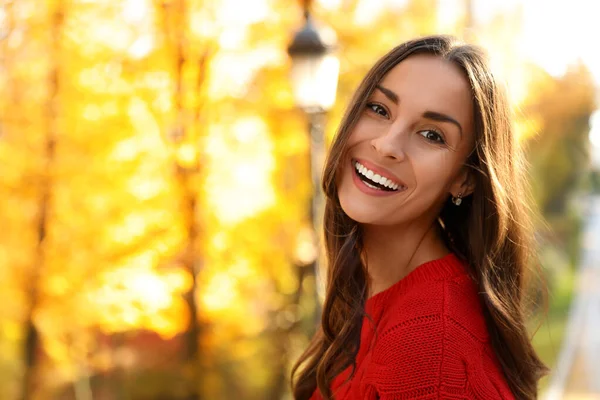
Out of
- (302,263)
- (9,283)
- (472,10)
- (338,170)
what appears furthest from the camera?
(472,10)

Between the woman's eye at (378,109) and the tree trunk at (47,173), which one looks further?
the tree trunk at (47,173)

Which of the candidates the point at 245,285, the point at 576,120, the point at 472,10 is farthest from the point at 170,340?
the point at 576,120

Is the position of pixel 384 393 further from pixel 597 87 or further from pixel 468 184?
pixel 597 87

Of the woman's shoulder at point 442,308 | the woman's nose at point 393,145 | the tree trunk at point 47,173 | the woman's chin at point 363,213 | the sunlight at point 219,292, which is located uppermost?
the woman's nose at point 393,145

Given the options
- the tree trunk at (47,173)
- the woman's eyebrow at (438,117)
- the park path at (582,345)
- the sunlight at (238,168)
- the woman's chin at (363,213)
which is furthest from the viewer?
the park path at (582,345)

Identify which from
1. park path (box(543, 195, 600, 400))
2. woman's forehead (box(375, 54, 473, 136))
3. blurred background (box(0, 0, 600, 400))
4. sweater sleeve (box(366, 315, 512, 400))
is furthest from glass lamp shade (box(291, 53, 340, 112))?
park path (box(543, 195, 600, 400))

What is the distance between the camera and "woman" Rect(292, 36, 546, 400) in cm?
146

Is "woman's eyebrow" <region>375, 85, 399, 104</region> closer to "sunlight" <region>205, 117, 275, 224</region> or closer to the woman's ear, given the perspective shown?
the woman's ear

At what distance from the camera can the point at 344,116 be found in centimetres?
181

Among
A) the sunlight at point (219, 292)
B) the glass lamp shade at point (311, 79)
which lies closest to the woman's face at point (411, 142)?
the glass lamp shade at point (311, 79)

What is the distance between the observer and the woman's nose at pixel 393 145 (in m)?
1.61

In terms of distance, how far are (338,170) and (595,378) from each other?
13.6 meters

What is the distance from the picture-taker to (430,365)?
140cm

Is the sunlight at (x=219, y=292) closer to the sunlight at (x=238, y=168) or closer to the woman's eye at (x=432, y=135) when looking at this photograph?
the sunlight at (x=238, y=168)
